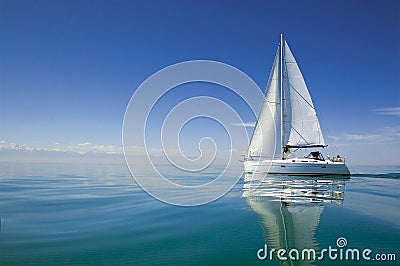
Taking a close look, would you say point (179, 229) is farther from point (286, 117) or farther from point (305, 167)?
point (286, 117)

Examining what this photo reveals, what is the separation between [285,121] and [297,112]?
86.2 inches

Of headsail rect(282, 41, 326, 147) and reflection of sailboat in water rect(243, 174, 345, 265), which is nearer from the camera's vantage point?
reflection of sailboat in water rect(243, 174, 345, 265)

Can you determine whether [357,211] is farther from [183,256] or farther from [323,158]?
[323,158]

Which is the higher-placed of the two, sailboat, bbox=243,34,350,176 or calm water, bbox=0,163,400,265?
sailboat, bbox=243,34,350,176

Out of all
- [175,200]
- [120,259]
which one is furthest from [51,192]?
[120,259]

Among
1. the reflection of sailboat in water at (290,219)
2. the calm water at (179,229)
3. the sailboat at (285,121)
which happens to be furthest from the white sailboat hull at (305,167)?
the calm water at (179,229)

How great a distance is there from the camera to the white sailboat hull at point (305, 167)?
127 ft

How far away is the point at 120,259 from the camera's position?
25.9ft

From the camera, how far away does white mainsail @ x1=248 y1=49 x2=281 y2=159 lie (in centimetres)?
4312

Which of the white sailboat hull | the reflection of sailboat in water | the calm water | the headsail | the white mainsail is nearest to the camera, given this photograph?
the calm water

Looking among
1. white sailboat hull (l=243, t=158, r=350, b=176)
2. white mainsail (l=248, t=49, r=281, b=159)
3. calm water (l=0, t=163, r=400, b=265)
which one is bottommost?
calm water (l=0, t=163, r=400, b=265)

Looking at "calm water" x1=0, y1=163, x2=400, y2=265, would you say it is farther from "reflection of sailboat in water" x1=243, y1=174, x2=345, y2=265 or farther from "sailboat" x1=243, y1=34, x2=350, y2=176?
"sailboat" x1=243, y1=34, x2=350, y2=176

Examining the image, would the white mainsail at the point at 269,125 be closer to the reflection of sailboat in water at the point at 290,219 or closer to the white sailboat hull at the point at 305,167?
the white sailboat hull at the point at 305,167

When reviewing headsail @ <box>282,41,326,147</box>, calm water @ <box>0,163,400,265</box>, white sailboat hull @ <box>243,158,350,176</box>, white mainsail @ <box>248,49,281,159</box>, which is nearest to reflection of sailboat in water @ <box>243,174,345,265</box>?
calm water @ <box>0,163,400,265</box>
